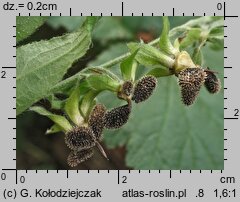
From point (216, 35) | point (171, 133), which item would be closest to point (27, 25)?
point (216, 35)

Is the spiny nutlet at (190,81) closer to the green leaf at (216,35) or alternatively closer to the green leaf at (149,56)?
the green leaf at (149,56)

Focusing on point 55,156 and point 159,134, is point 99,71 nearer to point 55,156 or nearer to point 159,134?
point 159,134

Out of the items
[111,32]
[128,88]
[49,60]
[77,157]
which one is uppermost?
[111,32]

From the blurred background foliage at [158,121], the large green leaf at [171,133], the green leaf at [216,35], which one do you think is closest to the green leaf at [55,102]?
the green leaf at [216,35]

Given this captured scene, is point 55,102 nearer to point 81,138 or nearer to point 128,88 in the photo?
point 81,138

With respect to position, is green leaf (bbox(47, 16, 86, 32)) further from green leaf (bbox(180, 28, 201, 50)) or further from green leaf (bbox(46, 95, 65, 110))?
green leaf (bbox(46, 95, 65, 110))
